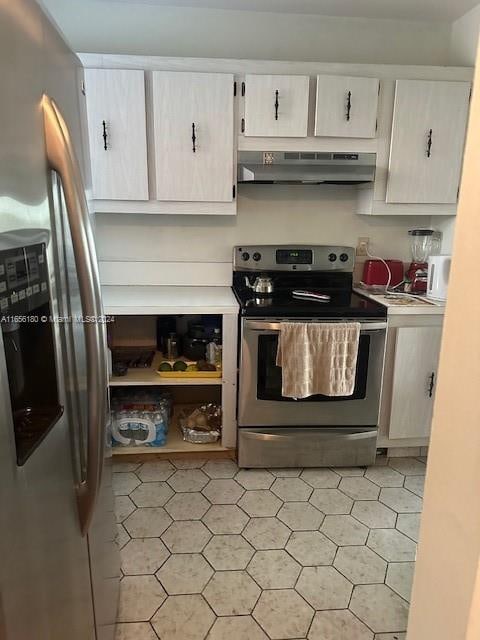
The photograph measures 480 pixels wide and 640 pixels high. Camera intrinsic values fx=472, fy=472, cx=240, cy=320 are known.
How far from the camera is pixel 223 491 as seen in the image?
234 cm

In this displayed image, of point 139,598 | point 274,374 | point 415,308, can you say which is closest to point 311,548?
point 139,598

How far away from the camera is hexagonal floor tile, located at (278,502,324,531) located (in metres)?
2.09

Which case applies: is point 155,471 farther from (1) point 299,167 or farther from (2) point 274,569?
(1) point 299,167

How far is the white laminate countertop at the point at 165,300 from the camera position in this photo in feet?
7.79

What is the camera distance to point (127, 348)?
2.96 meters

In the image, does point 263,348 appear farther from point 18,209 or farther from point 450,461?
point 18,209

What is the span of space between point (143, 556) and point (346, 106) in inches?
91.3

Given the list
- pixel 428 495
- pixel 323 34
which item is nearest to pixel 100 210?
pixel 323 34

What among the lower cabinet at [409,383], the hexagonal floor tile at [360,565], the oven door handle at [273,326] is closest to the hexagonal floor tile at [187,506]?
the hexagonal floor tile at [360,565]

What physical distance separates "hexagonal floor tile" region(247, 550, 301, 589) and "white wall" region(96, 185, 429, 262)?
5.46 feet

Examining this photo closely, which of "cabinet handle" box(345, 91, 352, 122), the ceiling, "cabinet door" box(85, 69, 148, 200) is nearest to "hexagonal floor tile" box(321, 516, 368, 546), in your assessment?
"cabinet door" box(85, 69, 148, 200)

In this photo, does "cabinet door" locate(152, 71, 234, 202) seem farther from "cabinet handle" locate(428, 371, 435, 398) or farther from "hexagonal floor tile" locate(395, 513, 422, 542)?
"hexagonal floor tile" locate(395, 513, 422, 542)

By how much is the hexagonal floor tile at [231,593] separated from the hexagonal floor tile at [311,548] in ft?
0.78

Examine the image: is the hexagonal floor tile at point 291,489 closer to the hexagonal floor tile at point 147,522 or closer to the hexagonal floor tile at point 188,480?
the hexagonal floor tile at point 188,480
